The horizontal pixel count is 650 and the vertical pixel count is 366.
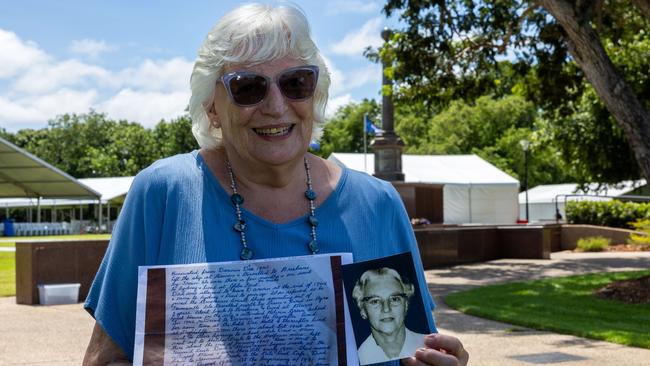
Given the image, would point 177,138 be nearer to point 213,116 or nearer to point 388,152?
point 388,152

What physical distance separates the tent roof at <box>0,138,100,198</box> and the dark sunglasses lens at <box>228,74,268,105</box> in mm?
37487

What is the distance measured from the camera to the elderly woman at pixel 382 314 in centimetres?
179

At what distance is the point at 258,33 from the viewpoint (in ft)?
6.46

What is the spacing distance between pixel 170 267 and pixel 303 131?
540 mm

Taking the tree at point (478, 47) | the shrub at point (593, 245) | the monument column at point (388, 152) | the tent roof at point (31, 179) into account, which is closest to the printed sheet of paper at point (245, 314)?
the tree at point (478, 47)

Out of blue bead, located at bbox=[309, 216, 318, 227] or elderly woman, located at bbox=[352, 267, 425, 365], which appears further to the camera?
blue bead, located at bbox=[309, 216, 318, 227]

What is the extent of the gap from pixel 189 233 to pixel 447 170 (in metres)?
37.3

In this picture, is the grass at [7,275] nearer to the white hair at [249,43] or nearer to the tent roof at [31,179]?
the white hair at [249,43]

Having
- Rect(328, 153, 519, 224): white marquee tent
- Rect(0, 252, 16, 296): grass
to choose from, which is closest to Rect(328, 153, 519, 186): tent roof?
Rect(328, 153, 519, 224): white marquee tent

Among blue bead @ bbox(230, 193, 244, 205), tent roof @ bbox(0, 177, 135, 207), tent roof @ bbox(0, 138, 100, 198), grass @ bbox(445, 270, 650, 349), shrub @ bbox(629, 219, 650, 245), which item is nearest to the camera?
blue bead @ bbox(230, 193, 244, 205)

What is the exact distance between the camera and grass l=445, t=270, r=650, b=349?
31.0 ft

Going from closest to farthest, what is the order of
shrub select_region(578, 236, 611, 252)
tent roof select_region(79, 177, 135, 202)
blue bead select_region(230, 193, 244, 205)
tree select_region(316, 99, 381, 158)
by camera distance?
1. blue bead select_region(230, 193, 244, 205)
2. shrub select_region(578, 236, 611, 252)
3. tent roof select_region(79, 177, 135, 202)
4. tree select_region(316, 99, 381, 158)

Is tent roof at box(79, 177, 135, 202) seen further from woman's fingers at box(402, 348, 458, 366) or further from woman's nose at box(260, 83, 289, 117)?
woman's fingers at box(402, 348, 458, 366)

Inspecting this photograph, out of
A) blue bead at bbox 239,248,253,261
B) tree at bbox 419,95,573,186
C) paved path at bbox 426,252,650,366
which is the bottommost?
paved path at bbox 426,252,650,366
